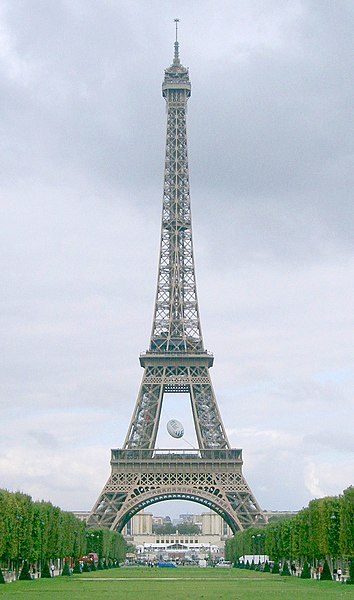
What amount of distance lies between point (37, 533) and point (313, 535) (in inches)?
819

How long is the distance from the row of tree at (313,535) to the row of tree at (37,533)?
16.5 metres

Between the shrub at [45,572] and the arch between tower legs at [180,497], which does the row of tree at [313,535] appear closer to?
the arch between tower legs at [180,497]

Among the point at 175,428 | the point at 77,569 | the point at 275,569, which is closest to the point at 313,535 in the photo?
the point at 275,569

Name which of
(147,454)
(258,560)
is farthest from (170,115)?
(258,560)

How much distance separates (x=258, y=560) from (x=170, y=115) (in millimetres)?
50647

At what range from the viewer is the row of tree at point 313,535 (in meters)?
74.3

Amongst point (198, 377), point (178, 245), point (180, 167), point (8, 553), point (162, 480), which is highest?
point (180, 167)

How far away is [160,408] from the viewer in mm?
124438

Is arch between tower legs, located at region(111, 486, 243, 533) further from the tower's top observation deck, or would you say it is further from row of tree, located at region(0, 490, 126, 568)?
the tower's top observation deck

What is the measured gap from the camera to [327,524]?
80.2 meters

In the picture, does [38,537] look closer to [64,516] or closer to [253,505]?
[64,516]

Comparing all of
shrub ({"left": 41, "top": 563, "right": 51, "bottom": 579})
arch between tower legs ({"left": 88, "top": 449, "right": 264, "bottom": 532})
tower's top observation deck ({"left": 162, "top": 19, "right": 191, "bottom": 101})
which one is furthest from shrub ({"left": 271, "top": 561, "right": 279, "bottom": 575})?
tower's top observation deck ({"left": 162, "top": 19, "right": 191, "bottom": 101})

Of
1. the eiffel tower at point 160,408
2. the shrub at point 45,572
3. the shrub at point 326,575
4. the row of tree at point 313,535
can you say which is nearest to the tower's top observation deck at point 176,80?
the eiffel tower at point 160,408

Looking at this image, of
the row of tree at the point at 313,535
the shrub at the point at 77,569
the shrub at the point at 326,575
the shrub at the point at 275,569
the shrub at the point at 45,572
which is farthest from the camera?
the shrub at the point at 275,569
